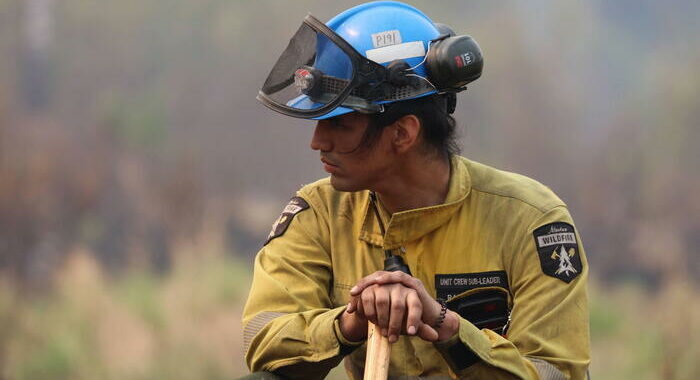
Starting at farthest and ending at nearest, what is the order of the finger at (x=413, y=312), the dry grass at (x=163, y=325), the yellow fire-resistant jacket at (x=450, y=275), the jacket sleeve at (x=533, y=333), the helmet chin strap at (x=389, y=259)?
the dry grass at (x=163, y=325) → the helmet chin strap at (x=389, y=259) → the yellow fire-resistant jacket at (x=450, y=275) → the jacket sleeve at (x=533, y=333) → the finger at (x=413, y=312)

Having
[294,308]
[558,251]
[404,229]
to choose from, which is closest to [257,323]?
[294,308]

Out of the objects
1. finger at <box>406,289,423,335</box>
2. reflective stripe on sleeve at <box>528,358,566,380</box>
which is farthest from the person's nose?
reflective stripe on sleeve at <box>528,358,566,380</box>

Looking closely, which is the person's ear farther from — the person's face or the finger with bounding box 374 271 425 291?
the finger with bounding box 374 271 425 291

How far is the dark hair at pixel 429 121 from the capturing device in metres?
3.39

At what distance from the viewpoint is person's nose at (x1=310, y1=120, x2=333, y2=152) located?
134 inches

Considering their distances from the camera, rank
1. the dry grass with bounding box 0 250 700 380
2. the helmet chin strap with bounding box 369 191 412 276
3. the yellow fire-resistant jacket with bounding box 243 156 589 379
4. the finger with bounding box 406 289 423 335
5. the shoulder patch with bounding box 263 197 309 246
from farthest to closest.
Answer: the dry grass with bounding box 0 250 700 380 → the shoulder patch with bounding box 263 197 309 246 → the helmet chin strap with bounding box 369 191 412 276 → the yellow fire-resistant jacket with bounding box 243 156 589 379 → the finger with bounding box 406 289 423 335

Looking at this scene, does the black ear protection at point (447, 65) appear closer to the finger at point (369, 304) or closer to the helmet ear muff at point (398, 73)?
the helmet ear muff at point (398, 73)

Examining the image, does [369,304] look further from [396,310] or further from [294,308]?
[294,308]

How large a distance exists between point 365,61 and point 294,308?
77cm

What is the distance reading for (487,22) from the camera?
6977 millimetres

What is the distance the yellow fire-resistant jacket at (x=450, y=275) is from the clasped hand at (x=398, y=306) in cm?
12

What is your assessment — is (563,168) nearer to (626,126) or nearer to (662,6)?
(626,126)

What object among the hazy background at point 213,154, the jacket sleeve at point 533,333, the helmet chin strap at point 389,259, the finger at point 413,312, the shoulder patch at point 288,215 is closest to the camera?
the finger at point 413,312

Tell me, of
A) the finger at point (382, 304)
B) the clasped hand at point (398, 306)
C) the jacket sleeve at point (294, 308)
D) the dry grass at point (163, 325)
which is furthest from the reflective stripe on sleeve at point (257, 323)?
the dry grass at point (163, 325)
